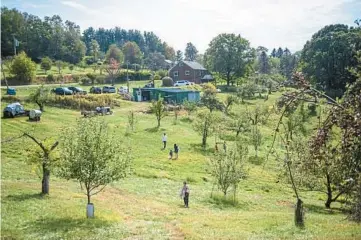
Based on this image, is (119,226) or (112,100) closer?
(119,226)

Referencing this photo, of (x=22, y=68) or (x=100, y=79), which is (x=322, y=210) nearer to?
(x=22, y=68)

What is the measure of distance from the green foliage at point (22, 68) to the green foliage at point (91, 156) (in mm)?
66141

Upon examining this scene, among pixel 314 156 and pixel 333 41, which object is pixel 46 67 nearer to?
pixel 333 41

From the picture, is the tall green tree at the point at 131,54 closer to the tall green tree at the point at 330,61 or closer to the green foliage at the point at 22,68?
the green foliage at the point at 22,68

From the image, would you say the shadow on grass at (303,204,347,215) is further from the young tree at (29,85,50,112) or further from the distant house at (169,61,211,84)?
the distant house at (169,61,211,84)

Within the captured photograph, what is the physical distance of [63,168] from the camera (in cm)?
2266

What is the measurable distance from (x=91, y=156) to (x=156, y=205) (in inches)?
291

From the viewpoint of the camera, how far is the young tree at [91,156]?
869 inches

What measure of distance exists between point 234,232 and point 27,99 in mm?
54377

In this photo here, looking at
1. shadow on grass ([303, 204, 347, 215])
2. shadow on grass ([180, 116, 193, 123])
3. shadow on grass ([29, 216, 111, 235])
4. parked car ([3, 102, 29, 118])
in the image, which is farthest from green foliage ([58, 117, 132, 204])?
shadow on grass ([180, 116, 193, 123])

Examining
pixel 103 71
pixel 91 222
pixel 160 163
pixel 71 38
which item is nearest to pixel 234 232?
pixel 91 222

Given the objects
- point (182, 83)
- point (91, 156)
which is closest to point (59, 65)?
point (182, 83)

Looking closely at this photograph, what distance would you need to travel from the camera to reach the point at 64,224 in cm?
2036

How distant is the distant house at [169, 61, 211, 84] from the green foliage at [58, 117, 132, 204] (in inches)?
3791
